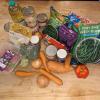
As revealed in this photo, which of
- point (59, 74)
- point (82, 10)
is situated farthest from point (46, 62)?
point (82, 10)

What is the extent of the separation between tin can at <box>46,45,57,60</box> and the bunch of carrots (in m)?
0.02

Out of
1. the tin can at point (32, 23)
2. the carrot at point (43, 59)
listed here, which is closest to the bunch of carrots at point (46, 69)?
the carrot at point (43, 59)

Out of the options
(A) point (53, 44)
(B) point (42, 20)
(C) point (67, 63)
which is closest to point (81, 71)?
(C) point (67, 63)

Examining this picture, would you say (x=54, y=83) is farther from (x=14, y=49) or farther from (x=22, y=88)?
(x=14, y=49)

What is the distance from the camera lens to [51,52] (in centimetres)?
92

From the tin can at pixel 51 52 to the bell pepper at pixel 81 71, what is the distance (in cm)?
11

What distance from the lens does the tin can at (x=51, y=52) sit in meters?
0.92

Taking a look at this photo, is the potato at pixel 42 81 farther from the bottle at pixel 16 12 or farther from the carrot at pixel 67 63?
the bottle at pixel 16 12

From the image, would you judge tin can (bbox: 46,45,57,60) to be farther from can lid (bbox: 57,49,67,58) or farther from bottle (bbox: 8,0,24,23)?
bottle (bbox: 8,0,24,23)

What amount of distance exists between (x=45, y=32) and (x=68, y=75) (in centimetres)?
22

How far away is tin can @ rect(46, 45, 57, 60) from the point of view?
36.2 inches

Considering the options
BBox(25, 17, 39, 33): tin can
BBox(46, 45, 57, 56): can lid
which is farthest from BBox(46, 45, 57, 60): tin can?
BBox(25, 17, 39, 33): tin can

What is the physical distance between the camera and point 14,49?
97cm

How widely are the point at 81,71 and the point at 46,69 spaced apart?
5.8 inches
